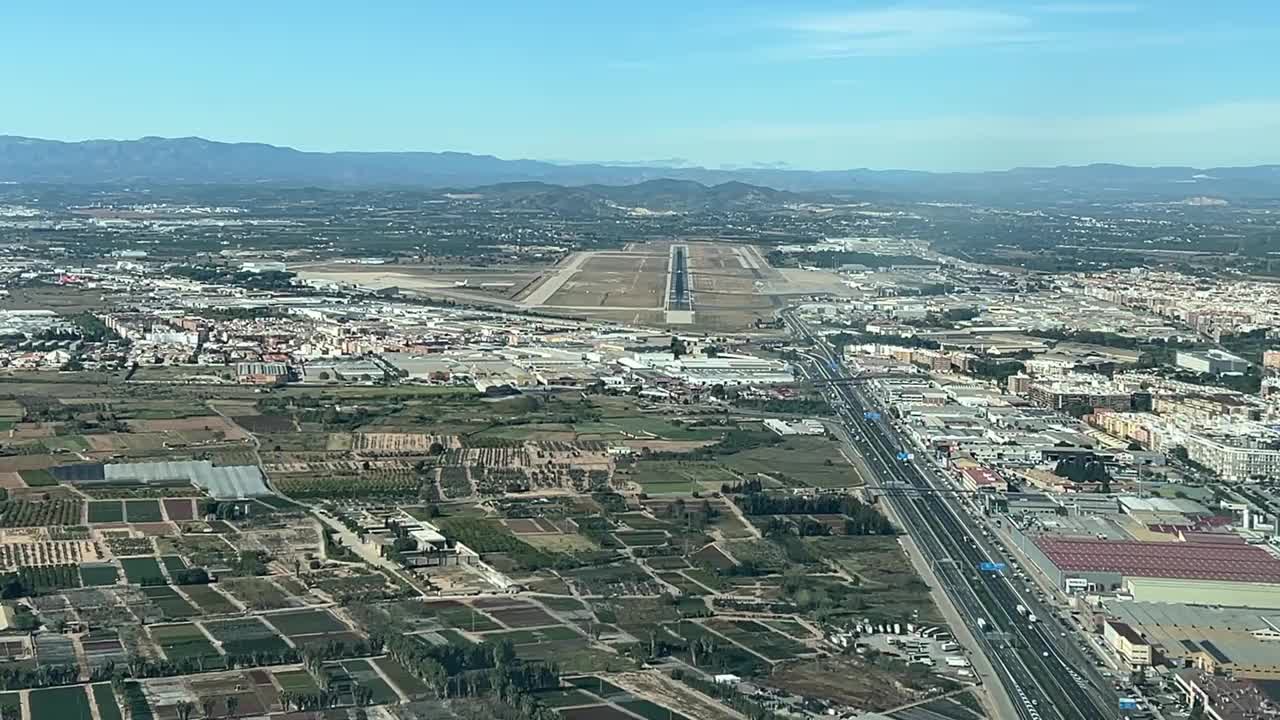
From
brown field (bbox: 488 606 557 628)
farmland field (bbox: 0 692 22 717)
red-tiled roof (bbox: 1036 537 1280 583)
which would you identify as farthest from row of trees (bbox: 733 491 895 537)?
farmland field (bbox: 0 692 22 717)

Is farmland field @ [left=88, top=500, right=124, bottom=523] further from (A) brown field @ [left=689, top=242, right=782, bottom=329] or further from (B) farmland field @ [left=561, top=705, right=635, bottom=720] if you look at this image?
(A) brown field @ [left=689, top=242, right=782, bottom=329]

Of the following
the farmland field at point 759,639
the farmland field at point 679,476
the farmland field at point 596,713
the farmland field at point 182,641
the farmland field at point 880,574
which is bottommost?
the farmland field at point 880,574

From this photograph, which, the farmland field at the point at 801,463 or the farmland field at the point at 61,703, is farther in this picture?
the farmland field at the point at 801,463

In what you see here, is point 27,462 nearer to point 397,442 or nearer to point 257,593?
point 397,442

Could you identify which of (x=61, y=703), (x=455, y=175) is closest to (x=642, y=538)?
(x=61, y=703)

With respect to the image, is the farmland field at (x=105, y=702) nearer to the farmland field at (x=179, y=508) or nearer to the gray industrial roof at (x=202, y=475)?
the farmland field at (x=179, y=508)

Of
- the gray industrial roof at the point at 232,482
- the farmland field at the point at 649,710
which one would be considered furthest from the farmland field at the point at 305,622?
the gray industrial roof at the point at 232,482

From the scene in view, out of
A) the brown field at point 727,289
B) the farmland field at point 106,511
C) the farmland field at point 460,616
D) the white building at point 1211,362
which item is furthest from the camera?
the brown field at point 727,289
